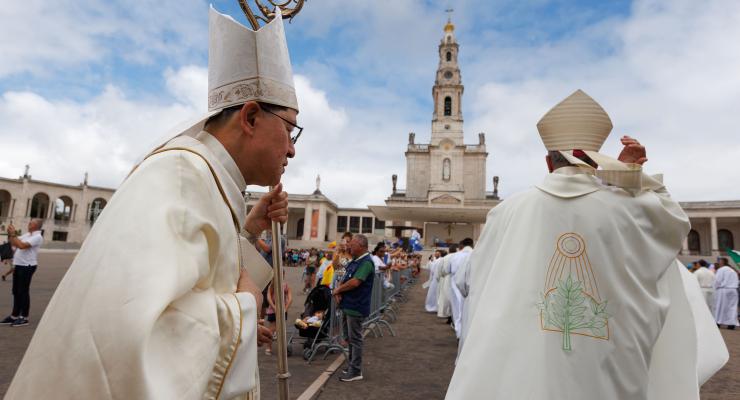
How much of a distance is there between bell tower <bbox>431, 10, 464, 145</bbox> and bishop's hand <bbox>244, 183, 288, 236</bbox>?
5387 cm

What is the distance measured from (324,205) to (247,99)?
5696 cm

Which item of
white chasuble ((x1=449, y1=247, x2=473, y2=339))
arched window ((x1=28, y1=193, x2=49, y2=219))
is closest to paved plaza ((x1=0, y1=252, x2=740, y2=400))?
white chasuble ((x1=449, y1=247, x2=473, y2=339))

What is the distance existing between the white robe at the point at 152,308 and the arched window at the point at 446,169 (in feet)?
175

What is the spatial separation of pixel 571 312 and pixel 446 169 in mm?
52237

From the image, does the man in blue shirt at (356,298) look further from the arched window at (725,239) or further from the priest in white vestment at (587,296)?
the arched window at (725,239)

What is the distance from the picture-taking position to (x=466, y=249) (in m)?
9.55

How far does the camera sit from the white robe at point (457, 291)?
837 cm

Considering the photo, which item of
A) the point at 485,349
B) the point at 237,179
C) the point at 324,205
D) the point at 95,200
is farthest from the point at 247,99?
the point at 95,200

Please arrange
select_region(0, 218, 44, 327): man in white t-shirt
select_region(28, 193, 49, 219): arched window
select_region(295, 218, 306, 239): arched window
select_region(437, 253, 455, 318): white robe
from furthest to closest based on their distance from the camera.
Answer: select_region(295, 218, 306, 239): arched window → select_region(28, 193, 49, 219): arched window → select_region(437, 253, 455, 318): white robe → select_region(0, 218, 44, 327): man in white t-shirt

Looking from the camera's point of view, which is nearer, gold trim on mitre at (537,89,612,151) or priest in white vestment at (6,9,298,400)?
priest in white vestment at (6,9,298,400)

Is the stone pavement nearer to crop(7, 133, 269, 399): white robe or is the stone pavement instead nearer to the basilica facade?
crop(7, 133, 269, 399): white robe

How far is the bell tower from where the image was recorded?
54781 millimetres

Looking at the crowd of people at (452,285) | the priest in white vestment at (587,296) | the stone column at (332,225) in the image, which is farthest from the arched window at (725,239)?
the priest in white vestment at (587,296)

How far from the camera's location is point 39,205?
5575 cm
